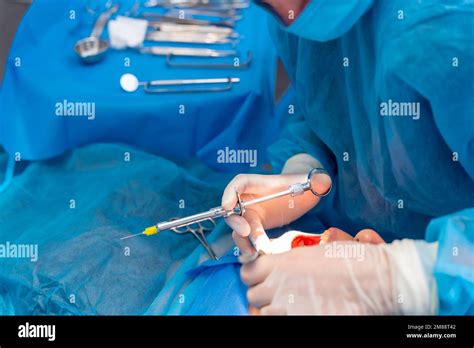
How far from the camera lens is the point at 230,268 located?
3.32 ft

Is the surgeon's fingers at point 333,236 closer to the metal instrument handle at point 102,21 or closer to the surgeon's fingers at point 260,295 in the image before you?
the surgeon's fingers at point 260,295

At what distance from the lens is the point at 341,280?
887 millimetres

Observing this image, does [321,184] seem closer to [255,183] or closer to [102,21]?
[255,183]

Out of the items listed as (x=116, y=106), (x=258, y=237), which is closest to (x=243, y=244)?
(x=258, y=237)

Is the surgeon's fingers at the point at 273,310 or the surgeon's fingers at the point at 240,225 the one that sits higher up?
the surgeon's fingers at the point at 240,225

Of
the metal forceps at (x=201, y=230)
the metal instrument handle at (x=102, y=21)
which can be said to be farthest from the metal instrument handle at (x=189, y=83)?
the metal forceps at (x=201, y=230)

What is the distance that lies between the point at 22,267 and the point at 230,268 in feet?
1.24

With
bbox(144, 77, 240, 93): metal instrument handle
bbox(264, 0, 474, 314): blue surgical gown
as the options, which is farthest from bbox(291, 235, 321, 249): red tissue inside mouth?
bbox(144, 77, 240, 93): metal instrument handle

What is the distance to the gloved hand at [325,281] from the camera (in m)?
0.87

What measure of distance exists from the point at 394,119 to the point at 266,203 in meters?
0.27

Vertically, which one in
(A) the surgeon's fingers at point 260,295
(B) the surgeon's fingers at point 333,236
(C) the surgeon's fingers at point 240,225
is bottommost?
(A) the surgeon's fingers at point 260,295

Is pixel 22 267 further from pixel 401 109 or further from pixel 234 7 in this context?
pixel 234 7

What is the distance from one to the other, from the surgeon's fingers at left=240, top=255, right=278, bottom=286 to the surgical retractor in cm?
8
